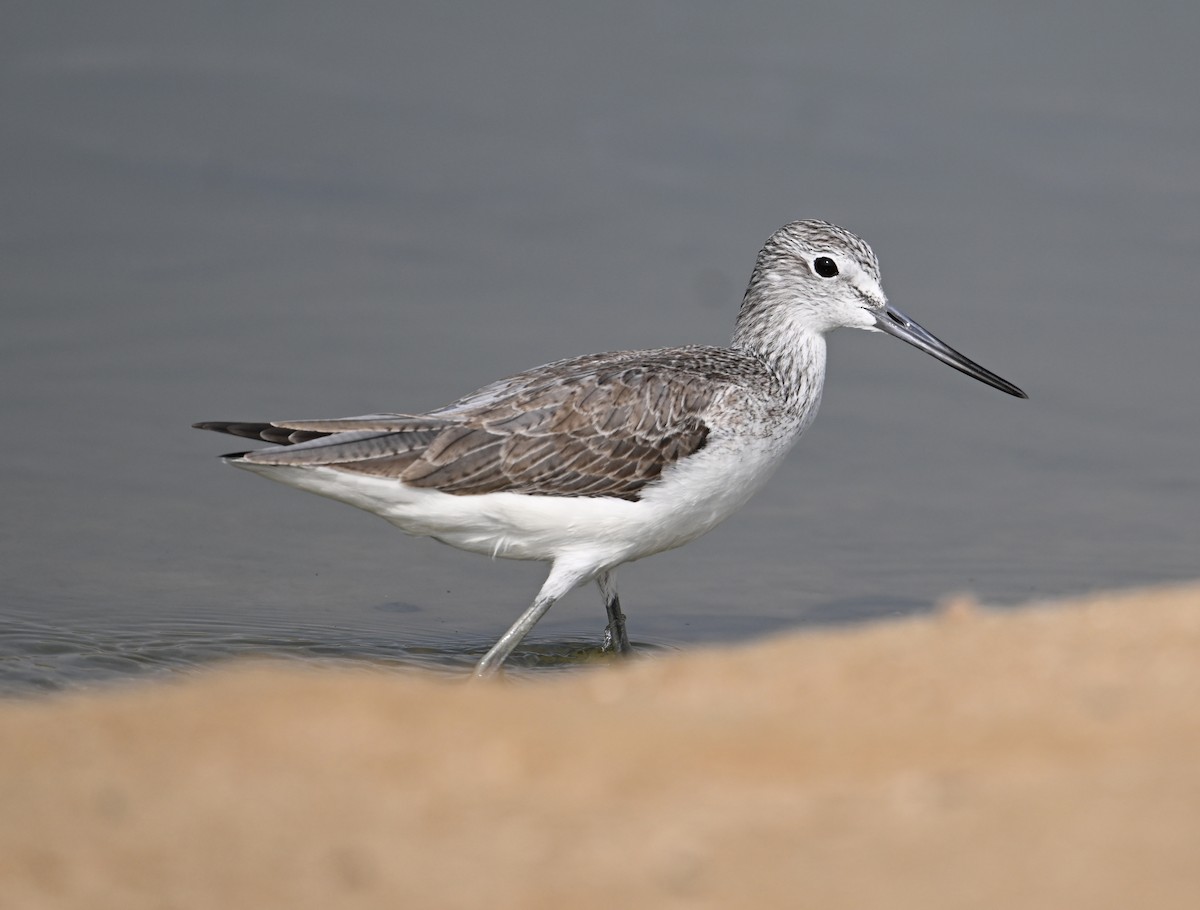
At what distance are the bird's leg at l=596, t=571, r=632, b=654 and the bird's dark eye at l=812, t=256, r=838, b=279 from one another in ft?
5.93

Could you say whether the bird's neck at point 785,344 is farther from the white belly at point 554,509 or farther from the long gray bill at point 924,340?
the white belly at point 554,509

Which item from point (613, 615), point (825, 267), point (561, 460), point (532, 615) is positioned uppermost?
point (825, 267)

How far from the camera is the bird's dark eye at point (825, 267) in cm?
831

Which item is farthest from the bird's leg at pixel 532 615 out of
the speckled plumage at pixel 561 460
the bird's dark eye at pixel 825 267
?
the bird's dark eye at pixel 825 267

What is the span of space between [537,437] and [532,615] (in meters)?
0.78

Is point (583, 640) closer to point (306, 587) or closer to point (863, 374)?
point (306, 587)

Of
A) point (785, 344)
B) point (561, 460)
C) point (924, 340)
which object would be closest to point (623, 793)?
point (561, 460)

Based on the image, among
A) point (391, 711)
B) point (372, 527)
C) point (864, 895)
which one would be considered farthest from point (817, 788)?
point (372, 527)

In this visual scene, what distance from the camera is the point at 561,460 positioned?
7340mm

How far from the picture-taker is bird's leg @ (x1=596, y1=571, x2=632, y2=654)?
803 centimetres

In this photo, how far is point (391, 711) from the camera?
4469 millimetres

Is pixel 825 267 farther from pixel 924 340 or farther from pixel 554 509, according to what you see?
pixel 554 509

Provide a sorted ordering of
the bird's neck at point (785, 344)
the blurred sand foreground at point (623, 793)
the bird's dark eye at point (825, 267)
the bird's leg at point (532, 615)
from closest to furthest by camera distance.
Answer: the blurred sand foreground at point (623, 793) → the bird's leg at point (532, 615) → the bird's neck at point (785, 344) → the bird's dark eye at point (825, 267)

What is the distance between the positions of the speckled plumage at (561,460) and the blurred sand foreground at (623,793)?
2.22 metres
